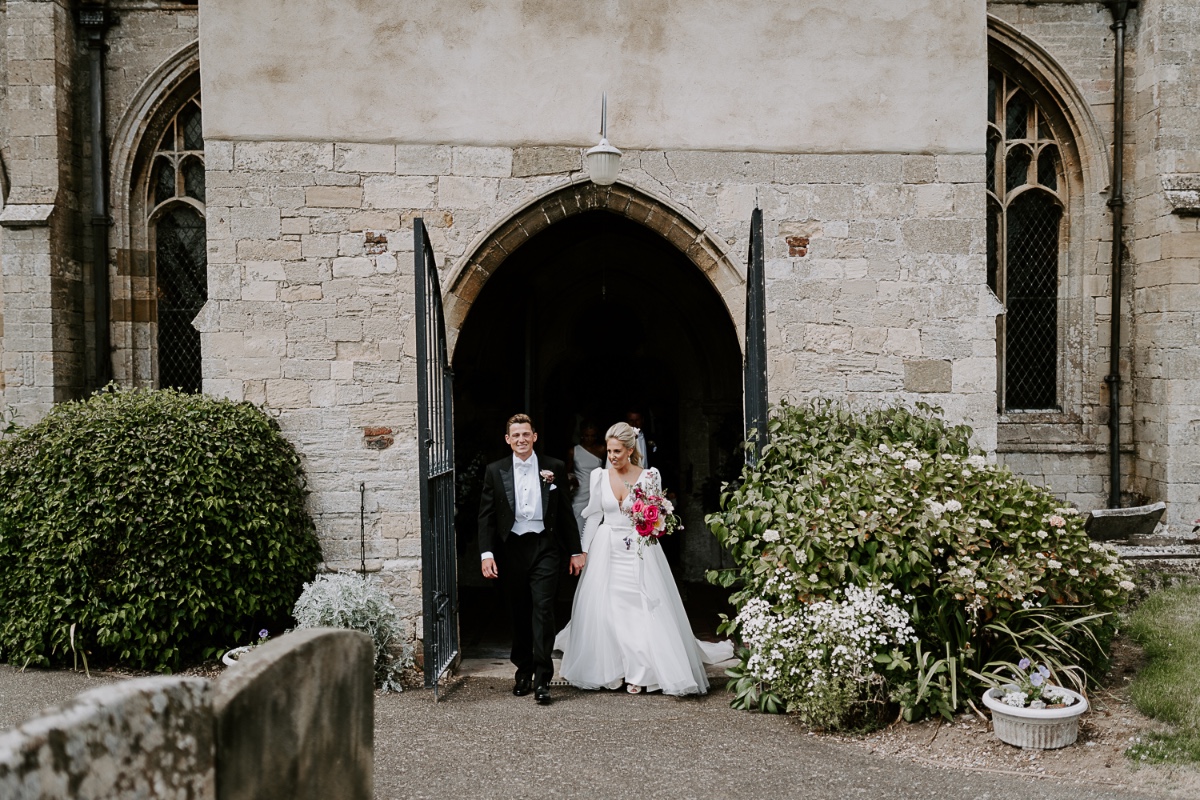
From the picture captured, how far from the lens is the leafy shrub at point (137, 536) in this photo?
228 inches

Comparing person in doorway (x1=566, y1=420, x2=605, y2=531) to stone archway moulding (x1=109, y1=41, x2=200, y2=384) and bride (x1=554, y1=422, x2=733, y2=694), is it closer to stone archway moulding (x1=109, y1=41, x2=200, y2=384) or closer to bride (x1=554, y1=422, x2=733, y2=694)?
bride (x1=554, y1=422, x2=733, y2=694)

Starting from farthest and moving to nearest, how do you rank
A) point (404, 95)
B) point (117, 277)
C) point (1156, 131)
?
point (117, 277)
point (1156, 131)
point (404, 95)

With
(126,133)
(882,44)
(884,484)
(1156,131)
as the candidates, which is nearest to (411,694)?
(884,484)

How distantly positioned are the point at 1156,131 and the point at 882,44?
469 cm

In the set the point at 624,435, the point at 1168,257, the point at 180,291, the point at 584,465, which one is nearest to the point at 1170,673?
the point at 624,435

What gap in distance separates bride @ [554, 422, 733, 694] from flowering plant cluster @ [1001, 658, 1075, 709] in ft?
6.05

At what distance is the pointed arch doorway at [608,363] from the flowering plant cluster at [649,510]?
3617mm

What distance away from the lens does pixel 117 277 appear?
1030 centimetres

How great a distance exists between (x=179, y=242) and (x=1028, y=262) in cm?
952

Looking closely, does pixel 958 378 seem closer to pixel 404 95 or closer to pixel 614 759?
pixel 614 759

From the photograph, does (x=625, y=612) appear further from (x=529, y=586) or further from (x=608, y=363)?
(x=608, y=363)

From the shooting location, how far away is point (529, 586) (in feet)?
18.9

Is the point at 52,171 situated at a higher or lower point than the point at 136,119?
lower

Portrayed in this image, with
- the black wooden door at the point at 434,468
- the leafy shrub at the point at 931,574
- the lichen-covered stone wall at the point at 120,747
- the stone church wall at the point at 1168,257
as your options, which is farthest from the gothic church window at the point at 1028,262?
the lichen-covered stone wall at the point at 120,747
